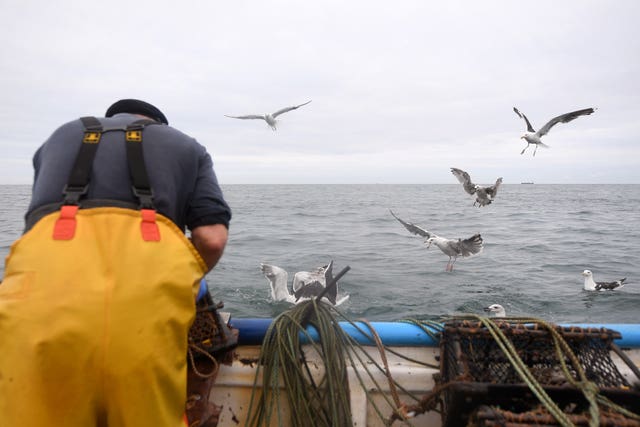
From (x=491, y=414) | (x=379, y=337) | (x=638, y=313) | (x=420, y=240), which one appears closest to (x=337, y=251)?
(x=420, y=240)

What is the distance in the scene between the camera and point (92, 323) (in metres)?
1.51

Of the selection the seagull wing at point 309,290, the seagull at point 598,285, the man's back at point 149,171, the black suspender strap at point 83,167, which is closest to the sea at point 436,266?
the seagull at point 598,285

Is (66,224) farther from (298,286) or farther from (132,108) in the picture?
(298,286)

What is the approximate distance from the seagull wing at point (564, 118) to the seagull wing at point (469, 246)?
341cm

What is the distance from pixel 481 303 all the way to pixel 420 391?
24.5 feet

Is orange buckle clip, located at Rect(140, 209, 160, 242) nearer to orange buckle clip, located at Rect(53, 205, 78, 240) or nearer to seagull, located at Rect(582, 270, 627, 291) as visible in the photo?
orange buckle clip, located at Rect(53, 205, 78, 240)

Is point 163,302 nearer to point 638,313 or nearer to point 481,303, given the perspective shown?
point 481,303

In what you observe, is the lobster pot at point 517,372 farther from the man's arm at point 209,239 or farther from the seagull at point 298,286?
the seagull at point 298,286

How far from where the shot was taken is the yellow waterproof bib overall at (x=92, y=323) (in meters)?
1.49

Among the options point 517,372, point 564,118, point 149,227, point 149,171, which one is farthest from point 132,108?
point 564,118

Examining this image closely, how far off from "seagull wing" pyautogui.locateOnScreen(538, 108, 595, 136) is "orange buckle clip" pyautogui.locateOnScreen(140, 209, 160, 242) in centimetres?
1041

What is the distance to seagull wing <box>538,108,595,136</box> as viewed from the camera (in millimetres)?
10125

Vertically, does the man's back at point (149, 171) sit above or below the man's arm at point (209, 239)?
above

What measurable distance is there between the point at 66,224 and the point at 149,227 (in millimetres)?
272
